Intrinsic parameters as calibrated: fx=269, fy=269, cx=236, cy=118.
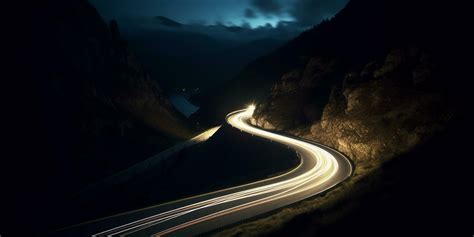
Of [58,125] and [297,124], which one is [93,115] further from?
[297,124]

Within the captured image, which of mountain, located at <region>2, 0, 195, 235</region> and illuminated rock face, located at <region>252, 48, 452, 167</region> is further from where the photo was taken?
mountain, located at <region>2, 0, 195, 235</region>

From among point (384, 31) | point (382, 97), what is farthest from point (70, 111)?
point (384, 31)

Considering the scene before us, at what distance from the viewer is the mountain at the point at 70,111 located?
5522 cm

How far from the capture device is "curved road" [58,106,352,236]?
829 inches

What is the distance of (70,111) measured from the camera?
72250 millimetres

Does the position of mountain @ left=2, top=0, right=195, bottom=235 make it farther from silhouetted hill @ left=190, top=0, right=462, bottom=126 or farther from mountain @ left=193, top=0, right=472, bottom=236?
silhouetted hill @ left=190, top=0, right=462, bottom=126

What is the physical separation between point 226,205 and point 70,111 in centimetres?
6579

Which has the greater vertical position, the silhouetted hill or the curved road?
the silhouetted hill

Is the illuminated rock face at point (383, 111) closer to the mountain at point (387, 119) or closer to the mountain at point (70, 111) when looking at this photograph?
the mountain at point (387, 119)

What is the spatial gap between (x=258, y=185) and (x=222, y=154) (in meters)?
25.2

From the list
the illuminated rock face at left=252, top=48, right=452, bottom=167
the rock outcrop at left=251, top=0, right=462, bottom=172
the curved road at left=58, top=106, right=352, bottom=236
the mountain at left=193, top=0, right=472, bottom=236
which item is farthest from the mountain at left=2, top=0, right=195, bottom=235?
the illuminated rock face at left=252, top=48, right=452, bottom=167

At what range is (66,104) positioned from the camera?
239 ft

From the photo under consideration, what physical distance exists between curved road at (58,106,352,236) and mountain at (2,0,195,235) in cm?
2825

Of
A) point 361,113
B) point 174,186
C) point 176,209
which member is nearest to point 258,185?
point 176,209
